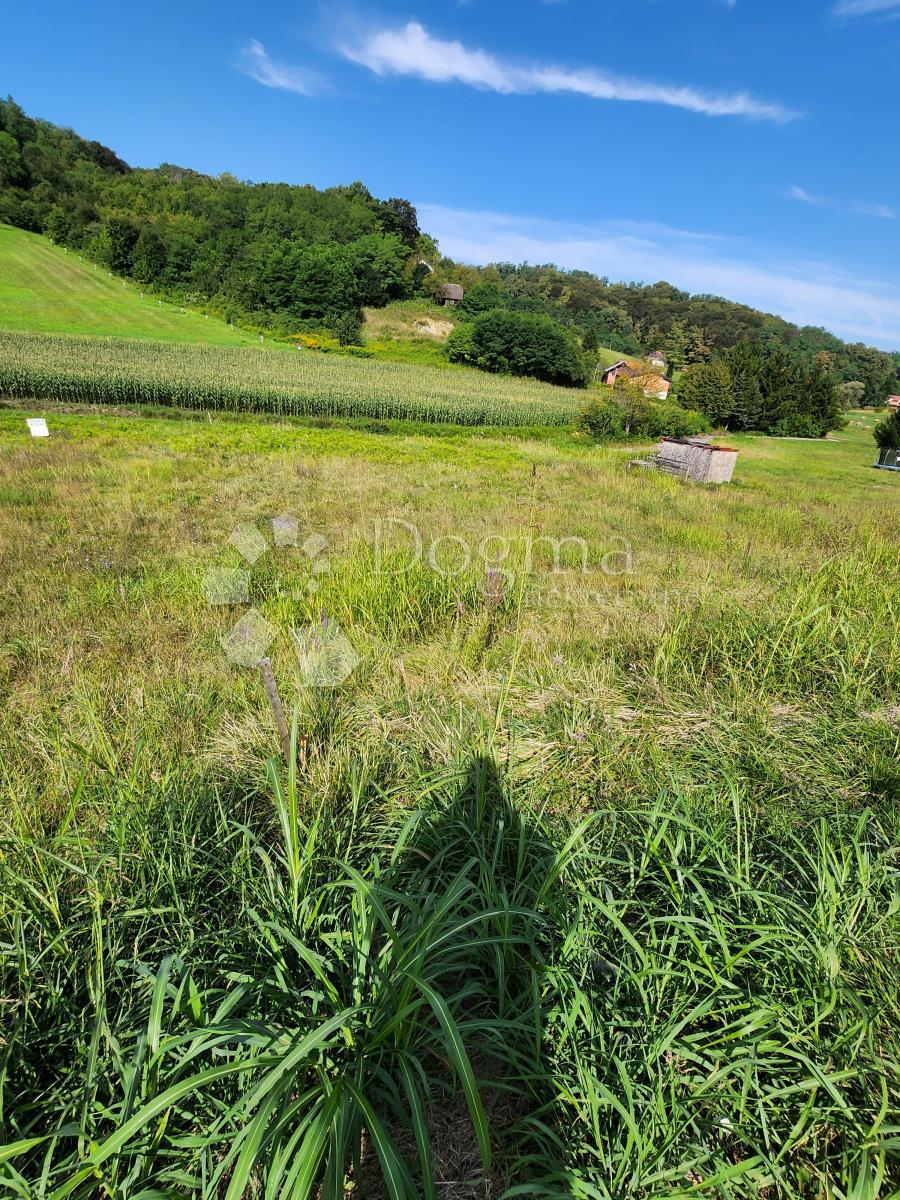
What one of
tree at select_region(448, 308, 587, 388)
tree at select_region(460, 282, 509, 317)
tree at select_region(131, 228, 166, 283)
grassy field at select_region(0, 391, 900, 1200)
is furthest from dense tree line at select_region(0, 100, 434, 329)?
grassy field at select_region(0, 391, 900, 1200)

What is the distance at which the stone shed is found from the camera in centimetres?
1602

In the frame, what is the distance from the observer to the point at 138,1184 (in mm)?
1146

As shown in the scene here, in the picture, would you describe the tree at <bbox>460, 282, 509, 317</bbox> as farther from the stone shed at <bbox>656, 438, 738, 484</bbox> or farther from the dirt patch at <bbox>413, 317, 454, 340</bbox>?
the stone shed at <bbox>656, 438, 738, 484</bbox>

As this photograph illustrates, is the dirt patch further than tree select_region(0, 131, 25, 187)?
Yes

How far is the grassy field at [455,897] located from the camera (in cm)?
121

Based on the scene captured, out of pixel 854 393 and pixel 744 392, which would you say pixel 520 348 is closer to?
pixel 744 392

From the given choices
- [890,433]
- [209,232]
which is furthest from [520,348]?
[209,232]

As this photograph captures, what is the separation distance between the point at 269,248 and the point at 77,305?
29463mm

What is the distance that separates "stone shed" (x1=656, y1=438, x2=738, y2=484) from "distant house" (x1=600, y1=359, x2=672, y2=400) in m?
29.5

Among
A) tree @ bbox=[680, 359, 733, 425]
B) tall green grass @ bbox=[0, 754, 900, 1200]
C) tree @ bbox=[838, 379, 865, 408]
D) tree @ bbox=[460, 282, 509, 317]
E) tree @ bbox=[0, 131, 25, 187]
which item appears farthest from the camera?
tree @ bbox=[838, 379, 865, 408]

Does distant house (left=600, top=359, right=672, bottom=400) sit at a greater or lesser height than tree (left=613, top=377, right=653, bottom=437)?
greater

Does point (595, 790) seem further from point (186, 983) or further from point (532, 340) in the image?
point (532, 340)

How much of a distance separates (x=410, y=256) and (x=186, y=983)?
94.7 m

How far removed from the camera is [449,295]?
7481 centimetres
